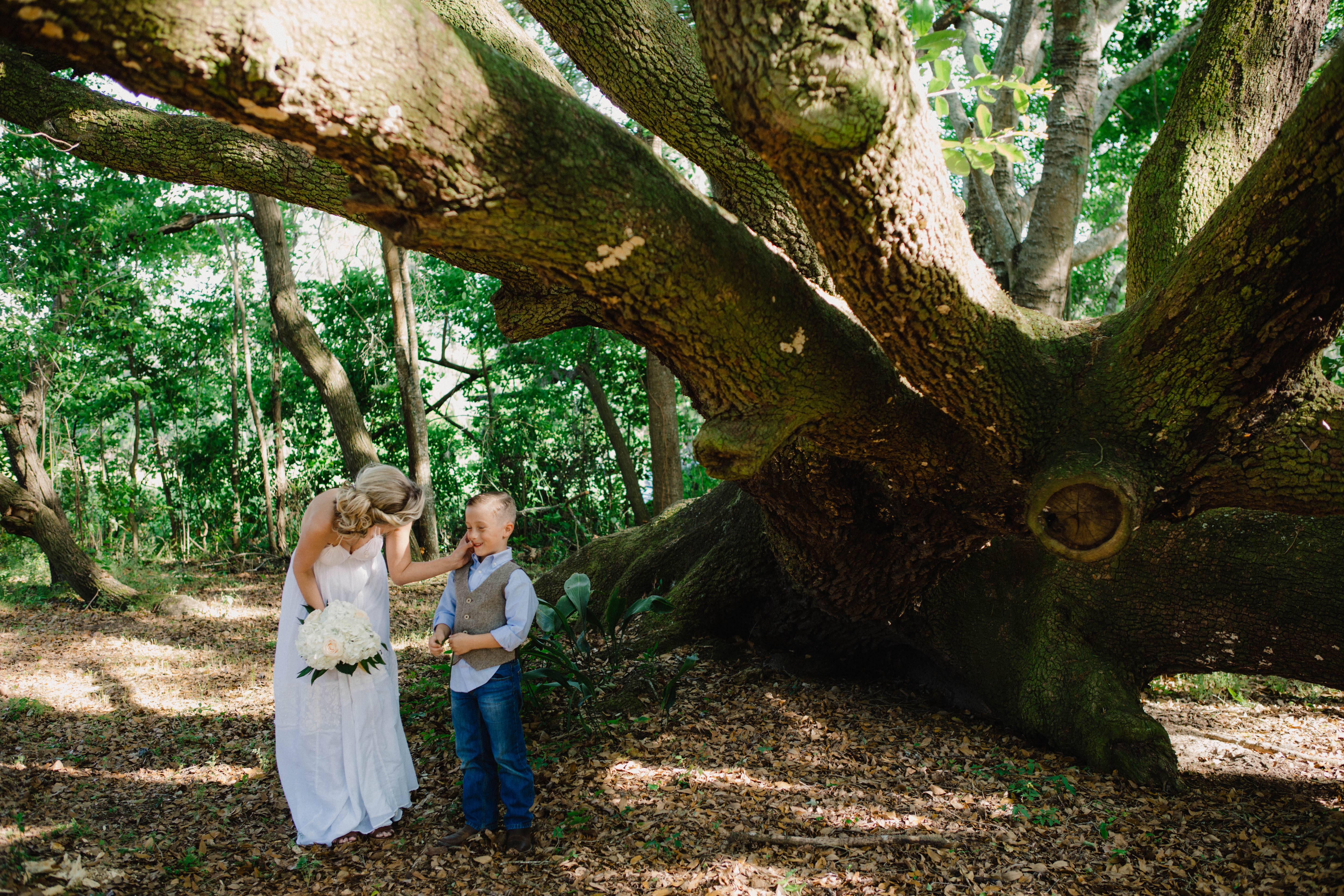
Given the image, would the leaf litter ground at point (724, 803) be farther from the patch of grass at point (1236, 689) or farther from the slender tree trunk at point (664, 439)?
the slender tree trunk at point (664, 439)

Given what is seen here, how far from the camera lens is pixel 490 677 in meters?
3.28

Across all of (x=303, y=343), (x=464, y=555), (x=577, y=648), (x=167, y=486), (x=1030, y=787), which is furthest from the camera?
(x=167, y=486)

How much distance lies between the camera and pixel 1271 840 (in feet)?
10.6

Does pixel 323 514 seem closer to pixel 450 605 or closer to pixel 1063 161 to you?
pixel 450 605

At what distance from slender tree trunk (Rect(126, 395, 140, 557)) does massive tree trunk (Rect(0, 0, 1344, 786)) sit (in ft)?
26.1

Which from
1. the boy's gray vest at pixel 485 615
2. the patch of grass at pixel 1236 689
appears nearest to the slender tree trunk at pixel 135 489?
the boy's gray vest at pixel 485 615

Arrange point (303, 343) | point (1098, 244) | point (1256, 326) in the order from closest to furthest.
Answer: point (1256, 326) < point (1098, 244) < point (303, 343)

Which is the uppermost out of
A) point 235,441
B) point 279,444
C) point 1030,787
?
point 235,441

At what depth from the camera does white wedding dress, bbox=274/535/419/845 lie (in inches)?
140

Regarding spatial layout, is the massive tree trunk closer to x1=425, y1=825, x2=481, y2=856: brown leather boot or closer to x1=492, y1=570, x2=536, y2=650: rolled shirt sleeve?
x1=492, y1=570, x2=536, y2=650: rolled shirt sleeve

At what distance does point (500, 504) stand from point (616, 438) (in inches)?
274

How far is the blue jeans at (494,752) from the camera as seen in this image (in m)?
3.29

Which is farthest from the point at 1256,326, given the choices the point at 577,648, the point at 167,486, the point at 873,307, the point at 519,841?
the point at 167,486

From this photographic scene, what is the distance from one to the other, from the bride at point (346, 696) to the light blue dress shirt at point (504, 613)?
12cm
